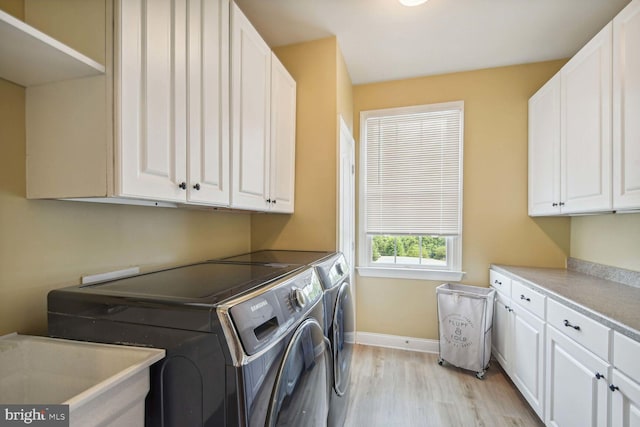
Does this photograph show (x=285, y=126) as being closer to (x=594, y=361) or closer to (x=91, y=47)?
(x=91, y=47)

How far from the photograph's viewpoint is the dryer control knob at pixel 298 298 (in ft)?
3.24

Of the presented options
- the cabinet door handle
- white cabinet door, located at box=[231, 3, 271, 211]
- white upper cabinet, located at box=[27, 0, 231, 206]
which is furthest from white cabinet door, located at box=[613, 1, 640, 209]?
white upper cabinet, located at box=[27, 0, 231, 206]

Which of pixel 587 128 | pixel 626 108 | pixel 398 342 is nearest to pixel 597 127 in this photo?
pixel 587 128

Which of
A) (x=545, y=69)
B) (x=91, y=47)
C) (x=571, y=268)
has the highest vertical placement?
(x=545, y=69)

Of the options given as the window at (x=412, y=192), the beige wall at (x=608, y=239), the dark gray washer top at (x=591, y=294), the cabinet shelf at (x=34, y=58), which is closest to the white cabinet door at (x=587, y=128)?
the beige wall at (x=608, y=239)

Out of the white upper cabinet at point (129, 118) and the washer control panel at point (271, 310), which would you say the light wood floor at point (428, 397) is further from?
the white upper cabinet at point (129, 118)

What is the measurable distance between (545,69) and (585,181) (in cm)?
130

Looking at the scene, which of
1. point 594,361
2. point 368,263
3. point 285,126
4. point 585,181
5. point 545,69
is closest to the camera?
point 594,361

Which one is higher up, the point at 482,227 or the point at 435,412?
the point at 482,227

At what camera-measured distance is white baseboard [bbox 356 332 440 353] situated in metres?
2.68

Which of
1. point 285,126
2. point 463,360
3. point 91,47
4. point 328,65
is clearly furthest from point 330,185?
point 463,360

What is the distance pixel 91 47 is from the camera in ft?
2.74

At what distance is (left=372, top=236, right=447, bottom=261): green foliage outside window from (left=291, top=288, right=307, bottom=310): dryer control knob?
1993 mm

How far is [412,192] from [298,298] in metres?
2.07
